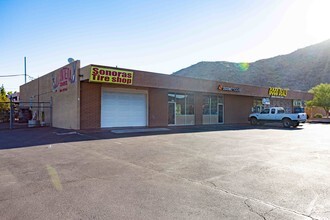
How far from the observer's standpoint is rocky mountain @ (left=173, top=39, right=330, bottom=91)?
73.9m

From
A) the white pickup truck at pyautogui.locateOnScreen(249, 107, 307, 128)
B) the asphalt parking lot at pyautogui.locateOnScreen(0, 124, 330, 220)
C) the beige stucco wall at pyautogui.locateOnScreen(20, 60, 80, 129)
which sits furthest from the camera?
the white pickup truck at pyautogui.locateOnScreen(249, 107, 307, 128)

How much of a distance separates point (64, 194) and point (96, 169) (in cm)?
205

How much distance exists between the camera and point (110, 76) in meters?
18.6

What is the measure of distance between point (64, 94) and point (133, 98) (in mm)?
5735

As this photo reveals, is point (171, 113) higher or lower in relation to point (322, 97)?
lower

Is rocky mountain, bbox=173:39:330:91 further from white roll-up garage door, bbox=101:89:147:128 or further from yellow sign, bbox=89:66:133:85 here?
yellow sign, bbox=89:66:133:85

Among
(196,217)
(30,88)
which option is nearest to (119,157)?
(196,217)

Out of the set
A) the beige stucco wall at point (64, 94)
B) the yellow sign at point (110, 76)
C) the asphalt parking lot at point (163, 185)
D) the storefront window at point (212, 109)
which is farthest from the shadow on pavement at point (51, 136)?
the storefront window at point (212, 109)

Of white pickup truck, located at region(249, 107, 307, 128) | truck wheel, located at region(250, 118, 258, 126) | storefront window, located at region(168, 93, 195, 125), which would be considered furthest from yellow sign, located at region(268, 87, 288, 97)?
storefront window, located at region(168, 93, 195, 125)

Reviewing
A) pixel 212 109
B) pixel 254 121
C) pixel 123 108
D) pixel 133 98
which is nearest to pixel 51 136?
pixel 123 108

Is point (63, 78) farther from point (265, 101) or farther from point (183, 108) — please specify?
point (265, 101)

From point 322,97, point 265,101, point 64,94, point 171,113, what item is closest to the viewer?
point 64,94

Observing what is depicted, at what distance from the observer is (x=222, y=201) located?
4742 mm

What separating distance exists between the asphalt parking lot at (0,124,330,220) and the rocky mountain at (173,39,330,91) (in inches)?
2824
